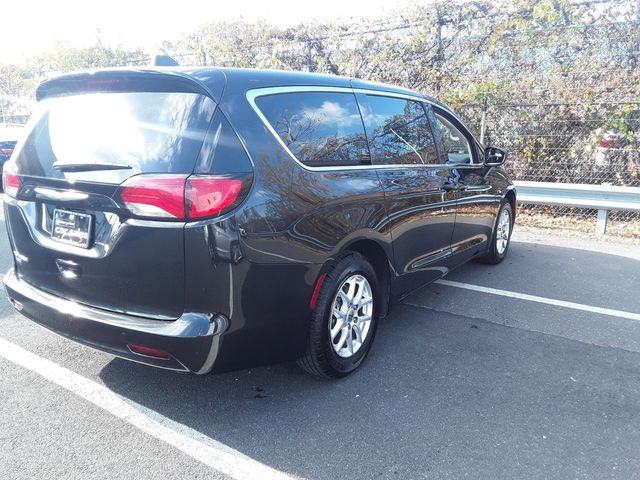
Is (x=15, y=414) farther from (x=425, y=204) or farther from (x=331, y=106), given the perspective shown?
(x=425, y=204)

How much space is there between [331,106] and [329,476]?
6.92ft

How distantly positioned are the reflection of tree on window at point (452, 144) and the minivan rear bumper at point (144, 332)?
8.72ft

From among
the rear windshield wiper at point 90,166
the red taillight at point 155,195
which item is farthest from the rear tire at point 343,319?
the rear windshield wiper at point 90,166

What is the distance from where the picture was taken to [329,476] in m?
2.32

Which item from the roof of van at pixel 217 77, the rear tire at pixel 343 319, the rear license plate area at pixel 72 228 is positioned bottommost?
the rear tire at pixel 343 319

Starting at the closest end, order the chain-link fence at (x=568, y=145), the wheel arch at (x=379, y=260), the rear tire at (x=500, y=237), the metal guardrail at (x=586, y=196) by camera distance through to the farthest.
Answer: the wheel arch at (x=379, y=260) < the rear tire at (x=500, y=237) < the metal guardrail at (x=586, y=196) < the chain-link fence at (x=568, y=145)

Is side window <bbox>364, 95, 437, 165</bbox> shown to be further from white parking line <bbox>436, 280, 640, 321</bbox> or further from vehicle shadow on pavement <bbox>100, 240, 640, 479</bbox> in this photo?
white parking line <bbox>436, 280, 640, 321</bbox>

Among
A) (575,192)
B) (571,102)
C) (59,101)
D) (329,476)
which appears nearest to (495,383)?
(329,476)

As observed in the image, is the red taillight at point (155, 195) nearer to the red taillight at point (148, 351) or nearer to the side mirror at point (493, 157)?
the red taillight at point (148, 351)

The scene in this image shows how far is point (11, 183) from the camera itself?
9.68 feet

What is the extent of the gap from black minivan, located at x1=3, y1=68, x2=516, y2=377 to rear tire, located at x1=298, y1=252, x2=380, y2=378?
0.01 metres

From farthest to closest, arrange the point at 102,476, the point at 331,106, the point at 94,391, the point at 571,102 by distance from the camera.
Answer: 1. the point at 571,102
2. the point at 331,106
3. the point at 94,391
4. the point at 102,476

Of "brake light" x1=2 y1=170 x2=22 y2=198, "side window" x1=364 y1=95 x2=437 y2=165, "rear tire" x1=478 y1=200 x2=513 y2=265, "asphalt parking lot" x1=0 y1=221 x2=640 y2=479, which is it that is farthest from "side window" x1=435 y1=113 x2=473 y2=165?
"brake light" x1=2 y1=170 x2=22 y2=198

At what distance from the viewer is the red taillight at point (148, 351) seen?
2416mm
